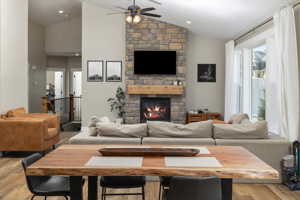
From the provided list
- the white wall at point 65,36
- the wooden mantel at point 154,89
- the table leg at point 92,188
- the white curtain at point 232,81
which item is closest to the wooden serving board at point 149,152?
the table leg at point 92,188

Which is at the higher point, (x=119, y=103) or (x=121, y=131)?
(x=119, y=103)

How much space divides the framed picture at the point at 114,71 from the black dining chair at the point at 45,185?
7014mm

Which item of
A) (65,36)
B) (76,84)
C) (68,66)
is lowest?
(76,84)

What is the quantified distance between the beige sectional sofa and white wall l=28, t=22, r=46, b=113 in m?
7.89

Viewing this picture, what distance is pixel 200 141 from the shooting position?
432cm

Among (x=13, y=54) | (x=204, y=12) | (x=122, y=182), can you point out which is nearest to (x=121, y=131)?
(x=122, y=182)

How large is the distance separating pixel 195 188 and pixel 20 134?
15.9 ft

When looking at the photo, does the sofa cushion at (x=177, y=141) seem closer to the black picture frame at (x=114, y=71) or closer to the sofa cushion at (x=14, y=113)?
the sofa cushion at (x=14, y=113)

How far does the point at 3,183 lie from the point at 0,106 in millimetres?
2877

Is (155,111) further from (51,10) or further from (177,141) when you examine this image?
(177,141)

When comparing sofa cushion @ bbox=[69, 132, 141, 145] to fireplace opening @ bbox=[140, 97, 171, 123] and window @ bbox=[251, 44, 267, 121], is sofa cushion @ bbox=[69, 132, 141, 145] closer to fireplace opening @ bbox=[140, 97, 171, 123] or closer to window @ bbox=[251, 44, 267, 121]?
window @ bbox=[251, 44, 267, 121]


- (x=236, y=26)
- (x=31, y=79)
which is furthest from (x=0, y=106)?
(x=236, y=26)

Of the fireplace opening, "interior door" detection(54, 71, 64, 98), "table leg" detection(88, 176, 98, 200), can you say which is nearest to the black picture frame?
the fireplace opening

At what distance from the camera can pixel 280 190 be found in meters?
4.26
